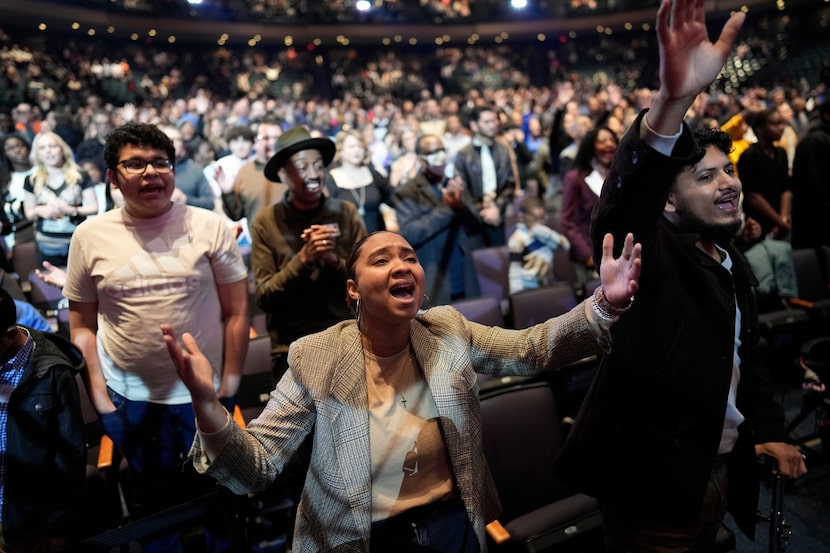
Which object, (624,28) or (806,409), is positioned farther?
(624,28)

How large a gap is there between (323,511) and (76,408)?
1001 mm

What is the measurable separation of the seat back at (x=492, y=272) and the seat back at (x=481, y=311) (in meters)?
0.96

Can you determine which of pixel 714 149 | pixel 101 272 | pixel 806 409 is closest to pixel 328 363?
pixel 101 272

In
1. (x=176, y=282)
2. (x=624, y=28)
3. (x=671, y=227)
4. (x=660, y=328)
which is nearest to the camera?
(x=660, y=328)

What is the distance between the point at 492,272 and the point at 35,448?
10.2ft

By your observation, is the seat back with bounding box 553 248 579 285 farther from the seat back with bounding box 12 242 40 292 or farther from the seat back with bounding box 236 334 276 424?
the seat back with bounding box 12 242 40 292

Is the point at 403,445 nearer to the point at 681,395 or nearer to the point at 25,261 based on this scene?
the point at 681,395

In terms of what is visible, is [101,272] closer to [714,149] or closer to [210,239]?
[210,239]

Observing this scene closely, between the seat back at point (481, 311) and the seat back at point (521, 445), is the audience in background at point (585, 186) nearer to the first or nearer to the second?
the seat back at point (481, 311)

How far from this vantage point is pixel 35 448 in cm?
181

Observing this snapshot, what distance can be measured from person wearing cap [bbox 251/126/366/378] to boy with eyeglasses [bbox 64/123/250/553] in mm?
231

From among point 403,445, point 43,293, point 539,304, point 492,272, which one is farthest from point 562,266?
point 43,293

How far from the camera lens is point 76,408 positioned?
189 cm

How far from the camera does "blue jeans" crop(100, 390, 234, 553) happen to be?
213 centimetres
